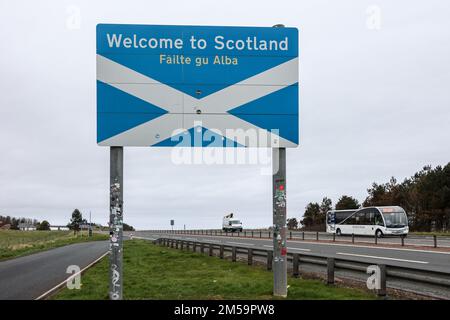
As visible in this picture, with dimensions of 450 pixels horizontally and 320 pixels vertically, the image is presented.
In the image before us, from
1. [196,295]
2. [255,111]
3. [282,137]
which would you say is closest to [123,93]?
[255,111]

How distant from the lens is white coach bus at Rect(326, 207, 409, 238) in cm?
4684

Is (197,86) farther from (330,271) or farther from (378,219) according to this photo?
(378,219)

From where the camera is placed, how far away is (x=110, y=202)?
9.03m

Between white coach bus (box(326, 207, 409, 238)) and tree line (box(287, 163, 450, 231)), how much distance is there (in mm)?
18476

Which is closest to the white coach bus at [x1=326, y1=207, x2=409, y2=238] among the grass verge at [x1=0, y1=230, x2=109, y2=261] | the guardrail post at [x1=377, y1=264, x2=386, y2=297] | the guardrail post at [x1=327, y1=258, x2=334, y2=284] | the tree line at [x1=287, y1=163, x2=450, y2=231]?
the tree line at [x1=287, y1=163, x2=450, y2=231]

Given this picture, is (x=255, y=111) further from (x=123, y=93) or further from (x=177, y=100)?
(x=123, y=93)

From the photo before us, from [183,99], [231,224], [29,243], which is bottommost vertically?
[231,224]

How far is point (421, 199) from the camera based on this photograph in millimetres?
83375

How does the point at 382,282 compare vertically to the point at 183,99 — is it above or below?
below

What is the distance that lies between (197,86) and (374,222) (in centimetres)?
4219

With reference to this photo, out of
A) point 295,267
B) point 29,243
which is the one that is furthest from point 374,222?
point 29,243

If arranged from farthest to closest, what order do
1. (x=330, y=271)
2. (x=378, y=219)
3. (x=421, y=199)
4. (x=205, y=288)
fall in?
(x=421, y=199), (x=378, y=219), (x=330, y=271), (x=205, y=288)

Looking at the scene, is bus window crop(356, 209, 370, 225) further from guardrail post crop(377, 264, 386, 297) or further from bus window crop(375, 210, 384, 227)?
guardrail post crop(377, 264, 386, 297)

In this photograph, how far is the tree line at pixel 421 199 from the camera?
76812 mm
